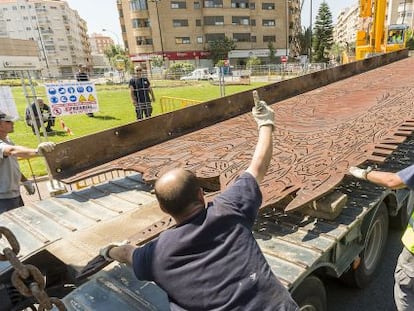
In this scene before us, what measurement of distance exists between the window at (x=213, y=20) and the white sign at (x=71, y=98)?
160ft

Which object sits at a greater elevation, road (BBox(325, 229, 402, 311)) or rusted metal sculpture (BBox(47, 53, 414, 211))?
rusted metal sculpture (BBox(47, 53, 414, 211))

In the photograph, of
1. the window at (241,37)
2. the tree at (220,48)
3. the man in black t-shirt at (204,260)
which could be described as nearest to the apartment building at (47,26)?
the tree at (220,48)

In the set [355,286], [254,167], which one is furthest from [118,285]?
[355,286]

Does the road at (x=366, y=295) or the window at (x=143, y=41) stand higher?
the window at (x=143, y=41)

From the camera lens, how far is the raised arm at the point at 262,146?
78.2 inches

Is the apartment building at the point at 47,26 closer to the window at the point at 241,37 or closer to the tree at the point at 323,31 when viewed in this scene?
the window at the point at 241,37

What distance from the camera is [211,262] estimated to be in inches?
59.0

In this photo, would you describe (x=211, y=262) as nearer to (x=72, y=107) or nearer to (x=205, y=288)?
(x=205, y=288)

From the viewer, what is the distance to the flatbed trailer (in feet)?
6.82

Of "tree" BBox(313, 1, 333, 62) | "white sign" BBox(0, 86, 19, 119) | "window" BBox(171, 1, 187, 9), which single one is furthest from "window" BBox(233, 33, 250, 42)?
"white sign" BBox(0, 86, 19, 119)

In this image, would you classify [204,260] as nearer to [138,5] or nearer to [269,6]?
[138,5]

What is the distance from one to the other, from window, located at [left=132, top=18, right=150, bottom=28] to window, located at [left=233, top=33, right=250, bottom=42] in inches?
572

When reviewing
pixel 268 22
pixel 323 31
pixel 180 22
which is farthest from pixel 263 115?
pixel 323 31

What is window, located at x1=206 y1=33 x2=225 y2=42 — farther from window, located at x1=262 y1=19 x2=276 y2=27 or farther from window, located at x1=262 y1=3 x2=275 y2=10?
window, located at x1=262 y1=3 x2=275 y2=10
